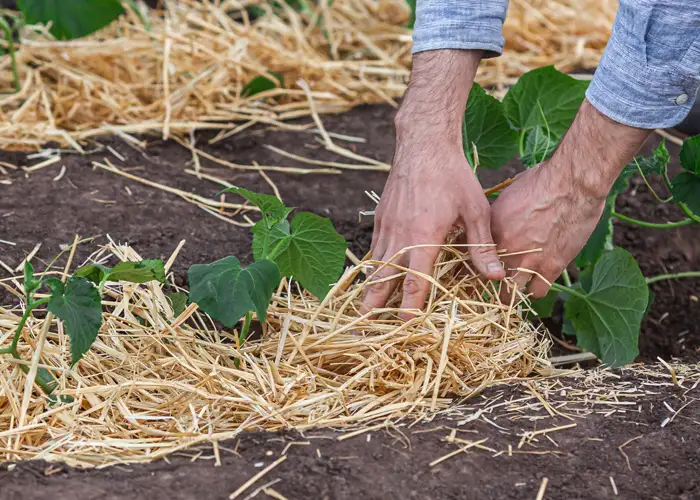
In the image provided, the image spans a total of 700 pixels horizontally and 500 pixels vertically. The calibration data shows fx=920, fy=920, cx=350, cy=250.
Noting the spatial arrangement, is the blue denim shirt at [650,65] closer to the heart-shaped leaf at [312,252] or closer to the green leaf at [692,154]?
the green leaf at [692,154]

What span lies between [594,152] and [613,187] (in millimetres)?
325

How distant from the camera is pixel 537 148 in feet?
5.74

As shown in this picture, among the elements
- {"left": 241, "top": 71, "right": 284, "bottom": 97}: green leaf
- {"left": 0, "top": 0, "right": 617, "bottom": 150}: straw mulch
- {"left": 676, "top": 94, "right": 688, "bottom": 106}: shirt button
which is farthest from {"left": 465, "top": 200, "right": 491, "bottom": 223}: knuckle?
{"left": 241, "top": 71, "right": 284, "bottom": 97}: green leaf

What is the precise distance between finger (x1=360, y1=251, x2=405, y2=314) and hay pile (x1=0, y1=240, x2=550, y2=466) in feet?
0.07

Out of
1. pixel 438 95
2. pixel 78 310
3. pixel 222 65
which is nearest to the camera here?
pixel 78 310

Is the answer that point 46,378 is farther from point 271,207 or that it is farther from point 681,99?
point 681,99

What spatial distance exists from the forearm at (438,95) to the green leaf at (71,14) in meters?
1.24

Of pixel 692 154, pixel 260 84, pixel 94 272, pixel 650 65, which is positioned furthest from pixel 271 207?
pixel 260 84

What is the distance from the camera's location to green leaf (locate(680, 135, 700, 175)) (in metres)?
1.59

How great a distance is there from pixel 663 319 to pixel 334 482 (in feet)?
4.05

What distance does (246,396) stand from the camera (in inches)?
52.7

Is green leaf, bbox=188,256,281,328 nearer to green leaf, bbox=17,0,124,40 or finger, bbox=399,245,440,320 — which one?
finger, bbox=399,245,440,320

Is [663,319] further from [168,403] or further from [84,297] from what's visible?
[84,297]

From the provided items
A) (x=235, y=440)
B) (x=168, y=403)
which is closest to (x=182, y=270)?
(x=168, y=403)
